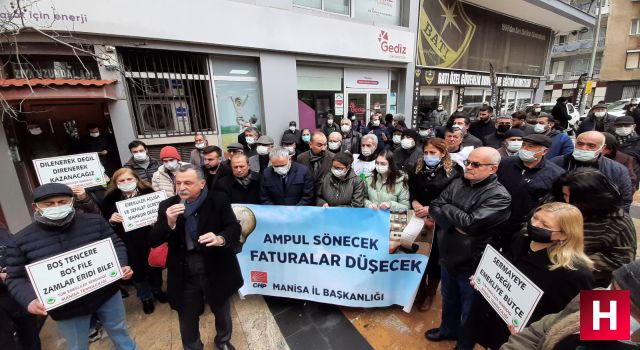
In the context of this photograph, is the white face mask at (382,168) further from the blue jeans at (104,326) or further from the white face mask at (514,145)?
the blue jeans at (104,326)

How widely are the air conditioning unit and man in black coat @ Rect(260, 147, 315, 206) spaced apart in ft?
13.8

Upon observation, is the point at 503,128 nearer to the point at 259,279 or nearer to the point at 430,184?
the point at 430,184

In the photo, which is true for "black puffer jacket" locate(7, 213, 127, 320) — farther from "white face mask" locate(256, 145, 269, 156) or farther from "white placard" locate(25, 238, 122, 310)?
"white face mask" locate(256, 145, 269, 156)

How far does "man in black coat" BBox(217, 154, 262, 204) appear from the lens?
3.29m

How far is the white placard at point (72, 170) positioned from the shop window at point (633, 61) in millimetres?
39305

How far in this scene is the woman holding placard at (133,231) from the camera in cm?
299

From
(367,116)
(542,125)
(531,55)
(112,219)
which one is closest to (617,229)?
(542,125)

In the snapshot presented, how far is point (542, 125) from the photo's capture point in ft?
16.2

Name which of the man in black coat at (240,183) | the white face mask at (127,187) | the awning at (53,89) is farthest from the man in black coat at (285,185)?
the awning at (53,89)

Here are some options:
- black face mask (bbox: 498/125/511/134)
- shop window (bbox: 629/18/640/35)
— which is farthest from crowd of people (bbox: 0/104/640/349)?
shop window (bbox: 629/18/640/35)

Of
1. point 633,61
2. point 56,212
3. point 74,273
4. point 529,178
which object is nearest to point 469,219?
point 529,178

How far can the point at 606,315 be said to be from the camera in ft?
2.91

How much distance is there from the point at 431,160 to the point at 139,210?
3.22 metres

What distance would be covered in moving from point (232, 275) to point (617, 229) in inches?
116
